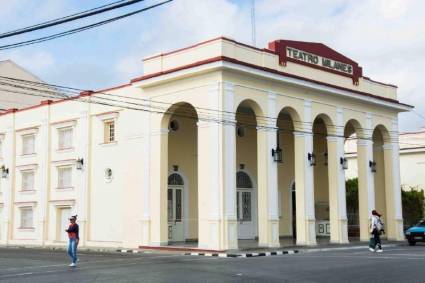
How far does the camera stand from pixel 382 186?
1261 inches

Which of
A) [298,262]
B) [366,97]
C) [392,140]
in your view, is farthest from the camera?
[392,140]

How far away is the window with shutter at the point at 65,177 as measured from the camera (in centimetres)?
3020

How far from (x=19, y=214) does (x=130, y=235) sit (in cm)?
956

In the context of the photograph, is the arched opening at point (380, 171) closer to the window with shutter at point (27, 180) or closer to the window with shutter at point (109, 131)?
the window with shutter at point (109, 131)

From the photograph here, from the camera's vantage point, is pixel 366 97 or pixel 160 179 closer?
pixel 160 179

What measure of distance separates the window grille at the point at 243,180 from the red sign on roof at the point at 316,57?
6313 mm

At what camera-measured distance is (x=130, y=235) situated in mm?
26031

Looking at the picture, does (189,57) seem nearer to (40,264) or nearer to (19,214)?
(40,264)

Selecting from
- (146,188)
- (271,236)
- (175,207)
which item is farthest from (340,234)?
(146,188)

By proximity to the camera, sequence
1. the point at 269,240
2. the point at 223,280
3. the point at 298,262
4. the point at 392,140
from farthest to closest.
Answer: the point at 392,140 < the point at 269,240 < the point at 298,262 < the point at 223,280

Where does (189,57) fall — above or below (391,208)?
above

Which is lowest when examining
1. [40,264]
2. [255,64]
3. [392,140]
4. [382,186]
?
[40,264]

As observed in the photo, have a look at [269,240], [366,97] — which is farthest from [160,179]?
[366,97]

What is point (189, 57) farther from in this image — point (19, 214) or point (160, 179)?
point (19, 214)
